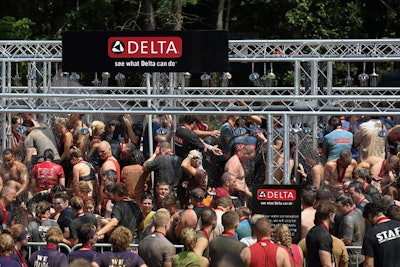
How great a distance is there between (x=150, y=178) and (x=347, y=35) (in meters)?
18.8

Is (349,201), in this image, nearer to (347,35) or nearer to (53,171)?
(53,171)

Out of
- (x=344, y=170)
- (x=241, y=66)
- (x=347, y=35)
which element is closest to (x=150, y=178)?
(x=344, y=170)

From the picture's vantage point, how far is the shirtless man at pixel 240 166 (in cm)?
1742

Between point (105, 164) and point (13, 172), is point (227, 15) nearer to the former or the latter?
point (13, 172)

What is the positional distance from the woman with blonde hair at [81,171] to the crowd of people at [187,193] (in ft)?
0.07

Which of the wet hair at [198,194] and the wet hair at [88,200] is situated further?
the wet hair at [88,200]

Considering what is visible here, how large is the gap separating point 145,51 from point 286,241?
5.21 metres

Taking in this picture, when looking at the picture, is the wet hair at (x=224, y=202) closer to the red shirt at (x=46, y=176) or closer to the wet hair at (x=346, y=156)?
the wet hair at (x=346, y=156)

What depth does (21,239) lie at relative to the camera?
595 inches

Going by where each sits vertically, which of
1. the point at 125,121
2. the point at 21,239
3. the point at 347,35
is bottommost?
the point at 21,239

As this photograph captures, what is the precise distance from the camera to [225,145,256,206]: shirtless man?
17422 mm

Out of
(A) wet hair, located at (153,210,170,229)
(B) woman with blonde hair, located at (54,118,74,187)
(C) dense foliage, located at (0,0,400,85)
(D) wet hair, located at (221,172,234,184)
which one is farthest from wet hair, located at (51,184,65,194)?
(C) dense foliage, located at (0,0,400,85)

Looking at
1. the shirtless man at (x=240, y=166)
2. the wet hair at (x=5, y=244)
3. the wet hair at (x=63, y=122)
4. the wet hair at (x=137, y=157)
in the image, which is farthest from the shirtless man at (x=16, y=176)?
the wet hair at (x=5, y=244)

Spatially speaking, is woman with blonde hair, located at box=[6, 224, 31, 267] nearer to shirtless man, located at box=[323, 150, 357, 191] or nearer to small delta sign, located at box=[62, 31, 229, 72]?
small delta sign, located at box=[62, 31, 229, 72]
